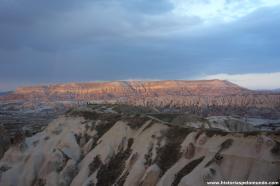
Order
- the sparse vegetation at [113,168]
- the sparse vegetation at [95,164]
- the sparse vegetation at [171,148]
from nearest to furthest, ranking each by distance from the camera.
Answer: the sparse vegetation at [171,148] < the sparse vegetation at [113,168] < the sparse vegetation at [95,164]

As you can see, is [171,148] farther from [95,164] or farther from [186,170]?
[95,164]

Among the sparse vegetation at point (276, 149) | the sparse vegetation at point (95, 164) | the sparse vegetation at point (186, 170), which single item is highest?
the sparse vegetation at point (276, 149)

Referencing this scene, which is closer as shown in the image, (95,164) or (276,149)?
(276,149)

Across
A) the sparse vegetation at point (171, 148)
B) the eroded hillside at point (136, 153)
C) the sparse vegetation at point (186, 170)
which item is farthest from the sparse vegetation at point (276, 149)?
the sparse vegetation at point (171, 148)

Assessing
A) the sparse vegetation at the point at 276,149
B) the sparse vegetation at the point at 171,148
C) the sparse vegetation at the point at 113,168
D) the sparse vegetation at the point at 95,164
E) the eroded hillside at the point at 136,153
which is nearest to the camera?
the sparse vegetation at the point at 276,149

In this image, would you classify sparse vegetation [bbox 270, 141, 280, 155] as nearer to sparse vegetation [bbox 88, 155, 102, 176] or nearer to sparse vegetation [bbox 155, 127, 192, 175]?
sparse vegetation [bbox 155, 127, 192, 175]

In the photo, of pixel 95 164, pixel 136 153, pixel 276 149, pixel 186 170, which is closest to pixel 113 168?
pixel 136 153

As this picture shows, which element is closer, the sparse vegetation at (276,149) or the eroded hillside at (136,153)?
the sparse vegetation at (276,149)

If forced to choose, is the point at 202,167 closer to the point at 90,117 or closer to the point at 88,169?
the point at 88,169

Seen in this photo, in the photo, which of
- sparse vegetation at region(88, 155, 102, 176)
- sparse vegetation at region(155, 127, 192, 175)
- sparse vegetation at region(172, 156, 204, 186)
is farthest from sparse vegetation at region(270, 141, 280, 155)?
sparse vegetation at region(88, 155, 102, 176)

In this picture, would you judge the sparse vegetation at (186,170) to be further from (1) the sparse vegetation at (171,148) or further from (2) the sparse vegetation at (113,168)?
(2) the sparse vegetation at (113,168)
